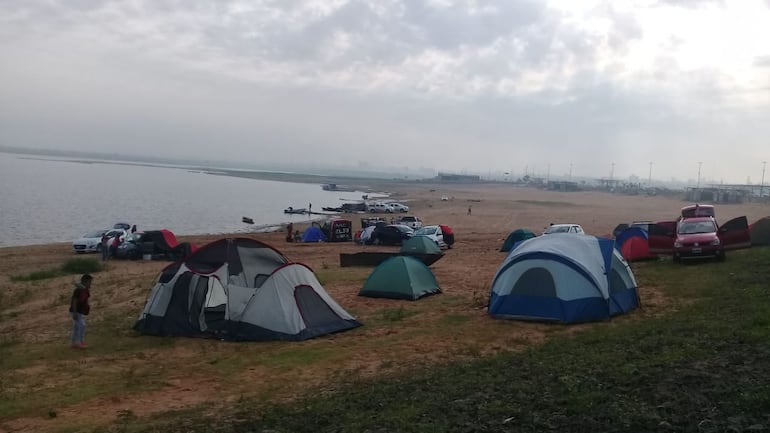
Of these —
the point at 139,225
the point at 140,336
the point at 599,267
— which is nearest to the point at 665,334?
the point at 599,267

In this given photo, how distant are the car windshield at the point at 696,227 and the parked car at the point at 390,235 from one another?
16.7m

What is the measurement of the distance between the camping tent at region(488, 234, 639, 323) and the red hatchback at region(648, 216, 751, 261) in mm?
7994

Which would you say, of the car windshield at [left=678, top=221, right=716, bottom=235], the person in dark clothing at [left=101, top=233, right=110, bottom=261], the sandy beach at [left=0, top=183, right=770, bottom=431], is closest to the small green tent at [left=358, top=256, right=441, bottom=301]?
the sandy beach at [left=0, top=183, right=770, bottom=431]

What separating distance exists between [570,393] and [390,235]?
1143 inches

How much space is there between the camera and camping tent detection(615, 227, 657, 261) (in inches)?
940

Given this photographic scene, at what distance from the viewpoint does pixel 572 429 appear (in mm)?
6238

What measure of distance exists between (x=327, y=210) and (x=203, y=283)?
6554 cm

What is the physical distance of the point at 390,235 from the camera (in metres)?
36.4

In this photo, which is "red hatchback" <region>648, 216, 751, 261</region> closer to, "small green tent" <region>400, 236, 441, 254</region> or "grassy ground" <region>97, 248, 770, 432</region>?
"small green tent" <region>400, 236, 441, 254</region>

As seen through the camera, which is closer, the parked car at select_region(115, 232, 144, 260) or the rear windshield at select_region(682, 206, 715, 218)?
the rear windshield at select_region(682, 206, 715, 218)

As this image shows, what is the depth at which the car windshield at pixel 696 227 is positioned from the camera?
21.7 metres

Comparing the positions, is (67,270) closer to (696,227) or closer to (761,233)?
(696,227)

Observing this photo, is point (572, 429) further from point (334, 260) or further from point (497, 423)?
point (334, 260)

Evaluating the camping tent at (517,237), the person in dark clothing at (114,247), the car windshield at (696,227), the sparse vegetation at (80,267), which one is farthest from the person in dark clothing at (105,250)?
the car windshield at (696,227)
